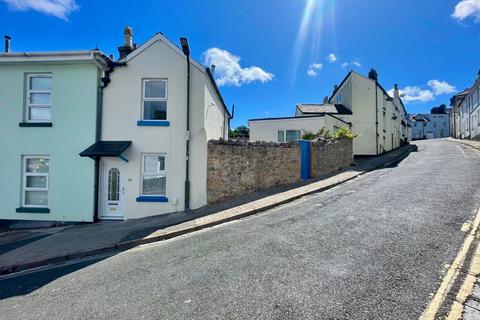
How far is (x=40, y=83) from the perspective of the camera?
421 inches

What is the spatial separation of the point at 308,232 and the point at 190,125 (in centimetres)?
644

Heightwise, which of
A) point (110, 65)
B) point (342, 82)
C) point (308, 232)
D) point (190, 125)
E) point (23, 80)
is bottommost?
point (308, 232)

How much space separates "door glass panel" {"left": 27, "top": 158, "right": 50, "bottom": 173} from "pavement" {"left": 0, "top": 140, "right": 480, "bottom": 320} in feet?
20.4

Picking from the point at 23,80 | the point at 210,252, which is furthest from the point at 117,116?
the point at 210,252

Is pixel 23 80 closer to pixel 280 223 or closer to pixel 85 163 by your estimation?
pixel 85 163

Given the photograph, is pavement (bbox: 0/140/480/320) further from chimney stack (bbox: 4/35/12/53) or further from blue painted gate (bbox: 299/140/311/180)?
chimney stack (bbox: 4/35/12/53)

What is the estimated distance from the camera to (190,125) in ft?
33.8

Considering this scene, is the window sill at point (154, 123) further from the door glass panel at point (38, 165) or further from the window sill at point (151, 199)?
the door glass panel at point (38, 165)

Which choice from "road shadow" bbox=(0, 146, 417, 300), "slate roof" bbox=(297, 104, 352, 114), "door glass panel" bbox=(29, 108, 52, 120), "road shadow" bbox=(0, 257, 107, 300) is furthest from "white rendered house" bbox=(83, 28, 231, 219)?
"slate roof" bbox=(297, 104, 352, 114)

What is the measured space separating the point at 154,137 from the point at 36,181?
5.44 m

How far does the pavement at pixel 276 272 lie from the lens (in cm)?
354

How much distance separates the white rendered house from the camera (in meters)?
10.2

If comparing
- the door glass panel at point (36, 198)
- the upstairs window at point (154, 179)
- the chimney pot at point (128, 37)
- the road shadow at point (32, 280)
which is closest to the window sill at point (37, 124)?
the door glass panel at point (36, 198)

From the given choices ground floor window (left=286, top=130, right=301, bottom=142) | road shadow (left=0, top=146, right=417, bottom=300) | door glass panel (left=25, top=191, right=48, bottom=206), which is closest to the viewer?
road shadow (left=0, top=146, right=417, bottom=300)
